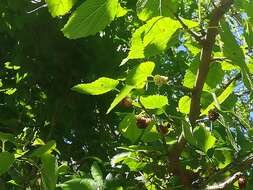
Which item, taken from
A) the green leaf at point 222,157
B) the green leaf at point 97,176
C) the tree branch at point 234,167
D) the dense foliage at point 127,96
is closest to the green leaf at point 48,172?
the dense foliage at point 127,96

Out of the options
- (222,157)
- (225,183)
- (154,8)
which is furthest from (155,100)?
(154,8)

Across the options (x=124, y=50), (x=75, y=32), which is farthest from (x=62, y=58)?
(x=75, y=32)

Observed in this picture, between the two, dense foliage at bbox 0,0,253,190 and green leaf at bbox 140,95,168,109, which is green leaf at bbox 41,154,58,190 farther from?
green leaf at bbox 140,95,168,109

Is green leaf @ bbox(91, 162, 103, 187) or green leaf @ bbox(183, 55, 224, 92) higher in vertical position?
green leaf @ bbox(183, 55, 224, 92)

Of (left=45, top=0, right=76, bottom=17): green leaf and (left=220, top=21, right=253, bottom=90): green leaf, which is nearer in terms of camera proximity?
(left=45, top=0, right=76, bottom=17): green leaf

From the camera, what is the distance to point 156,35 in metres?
1.11

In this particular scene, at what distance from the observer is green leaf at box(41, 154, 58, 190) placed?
1403 millimetres

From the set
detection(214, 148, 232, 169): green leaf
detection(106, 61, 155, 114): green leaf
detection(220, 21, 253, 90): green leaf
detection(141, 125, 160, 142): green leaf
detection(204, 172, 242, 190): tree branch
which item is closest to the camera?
detection(220, 21, 253, 90): green leaf

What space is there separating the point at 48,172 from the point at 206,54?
54 centimetres

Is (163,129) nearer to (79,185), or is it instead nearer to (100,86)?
(79,185)

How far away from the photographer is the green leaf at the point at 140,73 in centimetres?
124

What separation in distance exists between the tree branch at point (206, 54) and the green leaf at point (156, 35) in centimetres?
8

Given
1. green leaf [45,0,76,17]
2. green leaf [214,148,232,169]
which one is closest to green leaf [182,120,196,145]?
green leaf [214,148,232,169]

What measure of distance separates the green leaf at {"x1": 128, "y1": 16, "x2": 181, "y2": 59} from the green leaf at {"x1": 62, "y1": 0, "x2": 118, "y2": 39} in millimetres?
153
